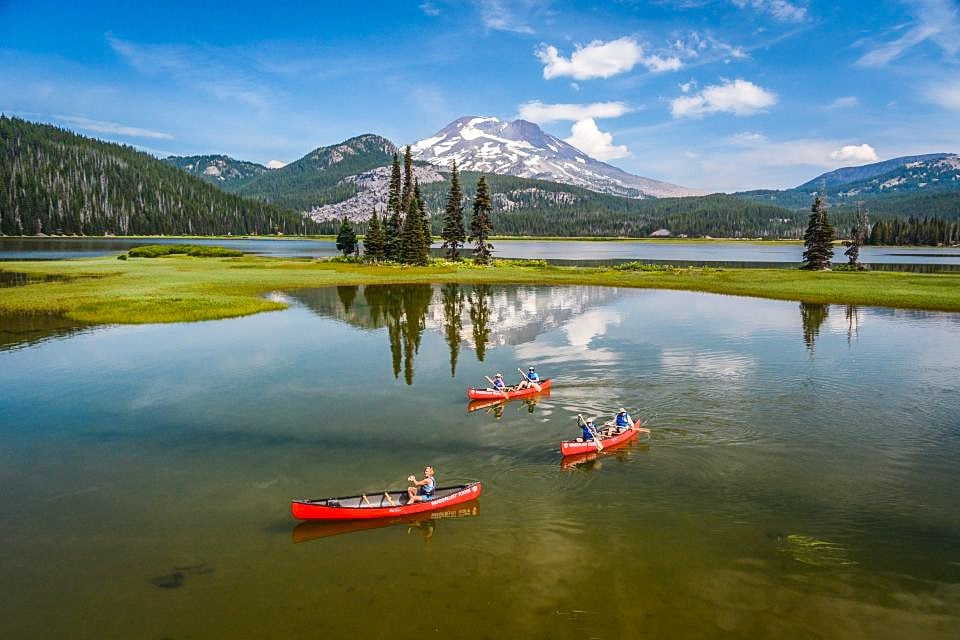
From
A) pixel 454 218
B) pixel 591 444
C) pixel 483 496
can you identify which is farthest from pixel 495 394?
pixel 454 218

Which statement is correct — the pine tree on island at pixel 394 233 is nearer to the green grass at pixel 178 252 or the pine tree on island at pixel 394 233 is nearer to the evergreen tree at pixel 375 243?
the evergreen tree at pixel 375 243

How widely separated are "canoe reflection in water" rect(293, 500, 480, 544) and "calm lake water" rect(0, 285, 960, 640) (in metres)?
0.10

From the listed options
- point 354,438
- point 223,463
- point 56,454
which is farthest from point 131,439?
point 354,438

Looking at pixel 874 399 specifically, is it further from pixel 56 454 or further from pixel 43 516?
pixel 56 454

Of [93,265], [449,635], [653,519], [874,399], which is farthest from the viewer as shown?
[93,265]

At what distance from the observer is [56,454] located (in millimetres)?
21750

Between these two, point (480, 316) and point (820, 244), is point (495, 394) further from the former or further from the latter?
point (820, 244)

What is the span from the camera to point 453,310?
191 feet

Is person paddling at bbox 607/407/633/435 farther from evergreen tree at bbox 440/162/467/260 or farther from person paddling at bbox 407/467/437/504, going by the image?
evergreen tree at bbox 440/162/467/260

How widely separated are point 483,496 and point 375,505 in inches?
145

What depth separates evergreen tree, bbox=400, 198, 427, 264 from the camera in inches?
4053

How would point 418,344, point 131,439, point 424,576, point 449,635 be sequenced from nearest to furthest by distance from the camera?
point 449,635 < point 424,576 < point 131,439 < point 418,344

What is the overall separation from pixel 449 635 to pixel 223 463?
41.1ft

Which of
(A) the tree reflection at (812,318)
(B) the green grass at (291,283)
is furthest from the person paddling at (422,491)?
(B) the green grass at (291,283)
